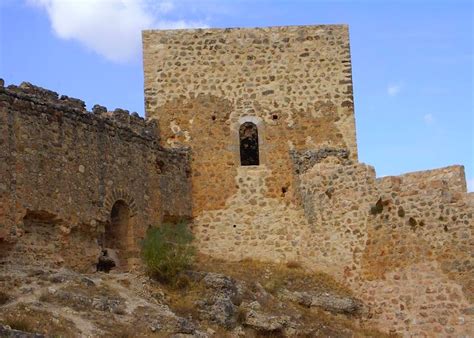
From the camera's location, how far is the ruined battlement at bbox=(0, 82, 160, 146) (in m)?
17.4

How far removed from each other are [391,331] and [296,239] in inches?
129

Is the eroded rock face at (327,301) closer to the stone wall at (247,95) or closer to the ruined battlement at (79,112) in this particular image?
the stone wall at (247,95)

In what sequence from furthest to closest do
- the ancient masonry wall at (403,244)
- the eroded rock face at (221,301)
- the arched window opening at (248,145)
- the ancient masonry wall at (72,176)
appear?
the arched window opening at (248,145), the ancient masonry wall at (403,244), the ancient masonry wall at (72,176), the eroded rock face at (221,301)

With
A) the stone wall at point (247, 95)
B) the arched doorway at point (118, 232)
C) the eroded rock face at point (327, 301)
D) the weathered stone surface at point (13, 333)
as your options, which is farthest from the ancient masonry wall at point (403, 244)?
the weathered stone surface at point (13, 333)

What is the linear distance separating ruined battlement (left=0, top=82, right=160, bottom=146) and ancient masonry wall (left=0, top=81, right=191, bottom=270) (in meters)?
0.02

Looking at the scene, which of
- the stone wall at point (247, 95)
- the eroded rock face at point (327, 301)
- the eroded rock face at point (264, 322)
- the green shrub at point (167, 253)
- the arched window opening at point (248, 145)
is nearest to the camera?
the eroded rock face at point (264, 322)

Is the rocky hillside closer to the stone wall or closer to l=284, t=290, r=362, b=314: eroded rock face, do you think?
l=284, t=290, r=362, b=314: eroded rock face

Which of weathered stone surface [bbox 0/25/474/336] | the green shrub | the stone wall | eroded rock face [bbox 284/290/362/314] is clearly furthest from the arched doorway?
eroded rock face [bbox 284/290/362/314]

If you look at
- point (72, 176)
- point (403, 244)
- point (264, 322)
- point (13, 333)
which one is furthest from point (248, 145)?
point (13, 333)

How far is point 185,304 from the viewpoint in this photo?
16172 mm

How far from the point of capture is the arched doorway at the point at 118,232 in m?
19.3

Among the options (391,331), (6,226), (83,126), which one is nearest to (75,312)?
(6,226)

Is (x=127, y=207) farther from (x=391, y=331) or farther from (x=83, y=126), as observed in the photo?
(x=391, y=331)

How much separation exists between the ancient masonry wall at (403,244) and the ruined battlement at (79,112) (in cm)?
414
